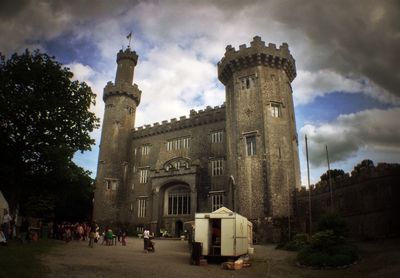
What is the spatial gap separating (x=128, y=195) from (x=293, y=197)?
21.7 metres

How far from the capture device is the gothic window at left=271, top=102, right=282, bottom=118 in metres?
32.3

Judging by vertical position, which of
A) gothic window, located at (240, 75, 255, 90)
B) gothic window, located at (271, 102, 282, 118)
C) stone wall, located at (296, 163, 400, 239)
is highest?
gothic window, located at (240, 75, 255, 90)

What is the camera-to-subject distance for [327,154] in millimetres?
29141

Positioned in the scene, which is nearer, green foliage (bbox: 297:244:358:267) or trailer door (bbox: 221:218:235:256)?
green foliage (bbox: 297:244:358:267)

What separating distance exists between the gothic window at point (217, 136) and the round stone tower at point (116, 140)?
12.8 metres

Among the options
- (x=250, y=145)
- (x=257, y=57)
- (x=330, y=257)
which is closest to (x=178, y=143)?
(x=250, y=145)

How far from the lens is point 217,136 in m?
38.4

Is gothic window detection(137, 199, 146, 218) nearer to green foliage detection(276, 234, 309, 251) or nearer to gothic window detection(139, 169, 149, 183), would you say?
gothic window detection(139, 169, 149, 183)

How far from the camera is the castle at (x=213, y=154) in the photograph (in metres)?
30.2

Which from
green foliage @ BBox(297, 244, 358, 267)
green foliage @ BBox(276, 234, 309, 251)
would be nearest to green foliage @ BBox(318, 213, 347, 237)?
green foliage @ BBox(297, 244, 358, 267)

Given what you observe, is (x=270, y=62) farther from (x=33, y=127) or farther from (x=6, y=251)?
(x=6, y=251)

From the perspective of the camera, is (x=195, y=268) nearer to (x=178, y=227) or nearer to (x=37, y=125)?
(x=37, y=125)

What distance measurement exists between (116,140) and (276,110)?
855 inches

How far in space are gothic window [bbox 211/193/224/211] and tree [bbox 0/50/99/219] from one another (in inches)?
580
